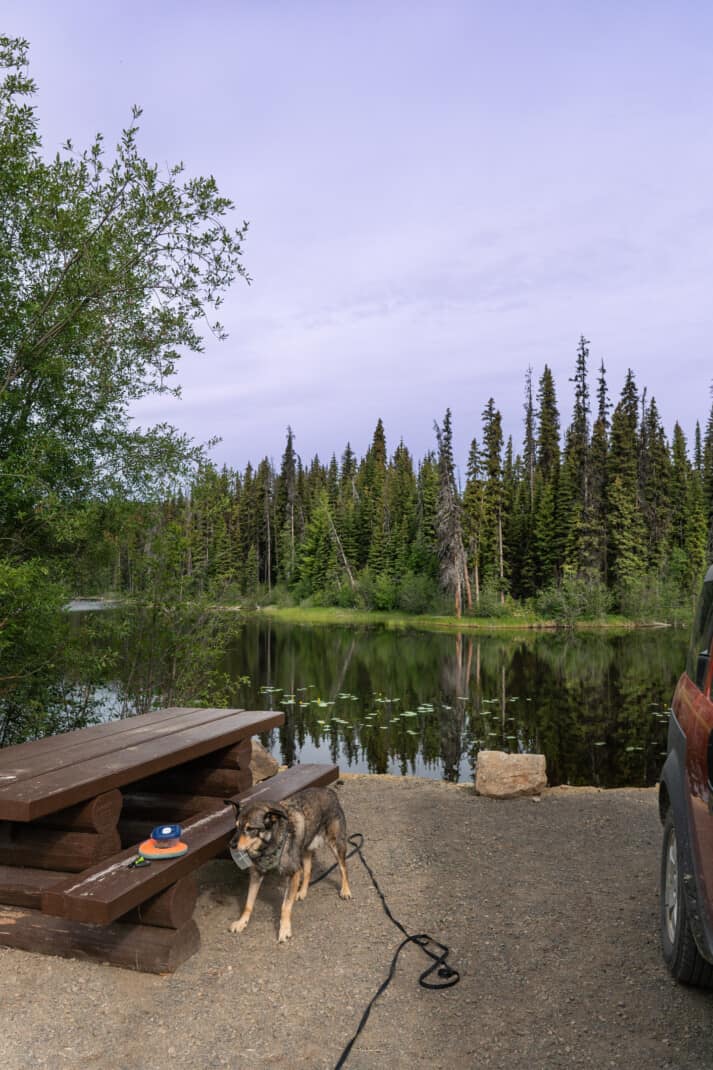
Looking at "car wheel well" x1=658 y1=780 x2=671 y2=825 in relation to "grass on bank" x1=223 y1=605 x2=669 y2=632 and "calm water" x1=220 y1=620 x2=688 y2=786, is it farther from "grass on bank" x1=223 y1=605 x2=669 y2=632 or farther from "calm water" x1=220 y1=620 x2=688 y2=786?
"grass on bank" x1=223 y1=605 x2=669 y2=632

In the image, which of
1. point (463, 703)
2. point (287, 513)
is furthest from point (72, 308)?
point (287, 513)

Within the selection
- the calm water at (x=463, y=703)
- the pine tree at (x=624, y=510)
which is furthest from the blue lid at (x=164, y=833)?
the pine tree at (x=624, y=510)

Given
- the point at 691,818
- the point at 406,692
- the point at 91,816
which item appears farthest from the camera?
the point at 406,692

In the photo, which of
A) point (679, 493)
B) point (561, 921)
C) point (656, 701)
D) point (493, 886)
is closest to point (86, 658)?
point (493, 886)

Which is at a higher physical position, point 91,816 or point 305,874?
point 91,816

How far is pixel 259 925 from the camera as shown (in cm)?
446

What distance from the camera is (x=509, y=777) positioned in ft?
25.5

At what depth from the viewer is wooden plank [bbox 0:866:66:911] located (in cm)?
385

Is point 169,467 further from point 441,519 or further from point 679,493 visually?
point 679,493

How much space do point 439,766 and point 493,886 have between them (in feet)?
25.0

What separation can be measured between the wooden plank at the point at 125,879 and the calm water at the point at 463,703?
8.24 m

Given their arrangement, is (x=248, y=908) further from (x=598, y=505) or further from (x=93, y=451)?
(x=598, y=505)

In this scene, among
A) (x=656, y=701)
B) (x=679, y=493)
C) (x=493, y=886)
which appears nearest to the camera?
(x=493, y=886)

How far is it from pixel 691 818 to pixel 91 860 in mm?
2850
